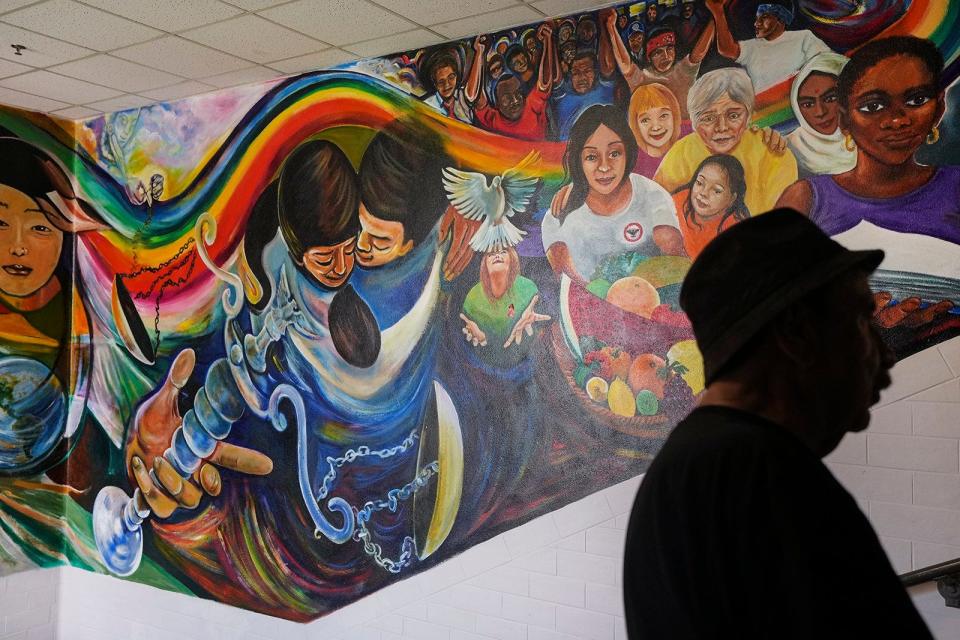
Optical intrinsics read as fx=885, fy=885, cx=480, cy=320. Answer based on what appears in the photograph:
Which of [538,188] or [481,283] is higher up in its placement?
[538,188]

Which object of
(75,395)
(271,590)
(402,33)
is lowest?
(271,590)

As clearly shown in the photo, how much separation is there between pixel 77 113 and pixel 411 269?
2.53 meters

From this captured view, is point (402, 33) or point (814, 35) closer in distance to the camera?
point (814, 35)

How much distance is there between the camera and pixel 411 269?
3932mm

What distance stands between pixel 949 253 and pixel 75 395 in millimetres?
4617

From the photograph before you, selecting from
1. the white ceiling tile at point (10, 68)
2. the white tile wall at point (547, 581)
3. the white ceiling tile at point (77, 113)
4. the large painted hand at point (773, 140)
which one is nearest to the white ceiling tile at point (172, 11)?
the white ceiling tile at point (10, 68)

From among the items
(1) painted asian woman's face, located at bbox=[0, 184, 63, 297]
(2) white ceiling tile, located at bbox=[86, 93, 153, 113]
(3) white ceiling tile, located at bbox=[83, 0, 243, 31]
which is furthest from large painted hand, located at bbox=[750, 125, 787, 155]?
(1) painted asian woman's face, located at bbox=[0, 184, 63, 297]

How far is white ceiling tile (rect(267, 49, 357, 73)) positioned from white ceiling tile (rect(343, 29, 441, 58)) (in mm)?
76

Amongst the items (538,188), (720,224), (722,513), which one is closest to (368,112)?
(538,188)

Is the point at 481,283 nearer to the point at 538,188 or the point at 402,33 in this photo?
the point at 538,188

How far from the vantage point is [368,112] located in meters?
4.10

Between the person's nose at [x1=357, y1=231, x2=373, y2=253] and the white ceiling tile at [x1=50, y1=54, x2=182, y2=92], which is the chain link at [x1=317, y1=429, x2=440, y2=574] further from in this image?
the white ceiling tile at [x1=50, y1=54, x2=182, y2=92]

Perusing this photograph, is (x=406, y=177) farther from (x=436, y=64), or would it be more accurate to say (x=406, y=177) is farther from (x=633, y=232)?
(x=633, y=232)

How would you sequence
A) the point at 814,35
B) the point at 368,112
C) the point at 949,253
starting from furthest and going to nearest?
the point at 368,112, the point at 814,35, the point at 949,253
